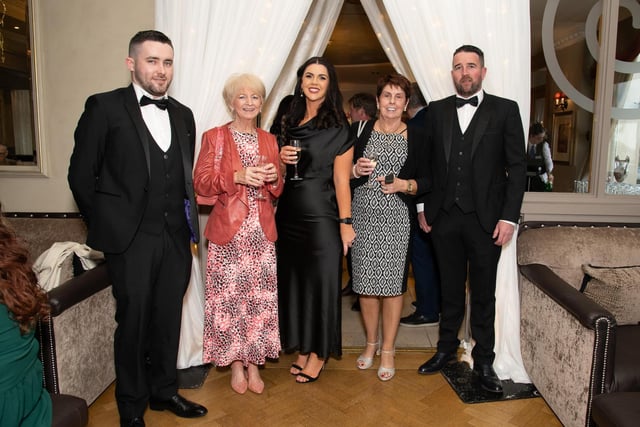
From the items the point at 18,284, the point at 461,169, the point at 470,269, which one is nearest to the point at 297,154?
the point at 461,169

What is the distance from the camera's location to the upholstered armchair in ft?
7.73

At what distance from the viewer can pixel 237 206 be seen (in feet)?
9.12

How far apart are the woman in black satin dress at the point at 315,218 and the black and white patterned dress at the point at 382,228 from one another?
0.15 m

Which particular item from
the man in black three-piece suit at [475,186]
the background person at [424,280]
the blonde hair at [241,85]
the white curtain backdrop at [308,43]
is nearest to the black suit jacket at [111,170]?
the blonde hair at [241,85]

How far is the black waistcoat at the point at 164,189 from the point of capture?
8.06ft

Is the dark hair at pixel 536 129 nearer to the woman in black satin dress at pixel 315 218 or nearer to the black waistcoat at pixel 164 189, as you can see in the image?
the woman in black satin dress at pixel 315 218

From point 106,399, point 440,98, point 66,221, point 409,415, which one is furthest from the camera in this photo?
point 66,221

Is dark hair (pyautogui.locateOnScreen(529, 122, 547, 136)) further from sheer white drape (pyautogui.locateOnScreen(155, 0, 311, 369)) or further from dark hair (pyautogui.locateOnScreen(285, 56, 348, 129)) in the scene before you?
sheer white drape (pyautogui.locateOnScreen(155, 0, 311, 369))

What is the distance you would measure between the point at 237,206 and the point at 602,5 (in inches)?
106

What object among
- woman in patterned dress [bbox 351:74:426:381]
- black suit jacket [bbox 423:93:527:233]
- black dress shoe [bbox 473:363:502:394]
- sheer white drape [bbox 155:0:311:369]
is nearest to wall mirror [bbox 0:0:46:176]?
sheer white drape [bbox 155:0:311:369]

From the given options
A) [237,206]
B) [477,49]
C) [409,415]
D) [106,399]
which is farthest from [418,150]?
[106,399]

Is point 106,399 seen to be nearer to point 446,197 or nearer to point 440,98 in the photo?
point 446,197

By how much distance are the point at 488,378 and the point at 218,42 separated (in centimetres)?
255

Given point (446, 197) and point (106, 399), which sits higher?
point (446, 197)
